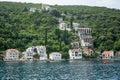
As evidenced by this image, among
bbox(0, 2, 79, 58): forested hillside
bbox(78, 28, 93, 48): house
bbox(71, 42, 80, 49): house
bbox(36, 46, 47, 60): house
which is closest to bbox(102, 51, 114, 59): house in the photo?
bbox(78, 28, 93, 48): house

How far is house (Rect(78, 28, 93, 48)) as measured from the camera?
13762cm

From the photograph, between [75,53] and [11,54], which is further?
[75,53]

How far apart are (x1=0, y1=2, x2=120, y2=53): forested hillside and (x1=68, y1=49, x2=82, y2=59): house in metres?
2.84

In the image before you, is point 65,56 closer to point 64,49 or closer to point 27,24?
point 64,49

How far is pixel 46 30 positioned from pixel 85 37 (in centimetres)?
1866

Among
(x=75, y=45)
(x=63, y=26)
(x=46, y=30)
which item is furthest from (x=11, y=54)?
(x=63, y=26)

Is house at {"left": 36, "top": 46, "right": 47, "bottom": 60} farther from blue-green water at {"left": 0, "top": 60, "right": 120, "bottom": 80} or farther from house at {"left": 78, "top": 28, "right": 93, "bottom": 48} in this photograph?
blue-green water at {"left": 0, "top": 60, "right": 120, "bottom": 80}

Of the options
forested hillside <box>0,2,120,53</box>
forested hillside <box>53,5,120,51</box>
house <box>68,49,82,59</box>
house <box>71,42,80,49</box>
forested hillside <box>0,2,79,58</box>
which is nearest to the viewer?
forested hillside <box>0,2,79,58</box>

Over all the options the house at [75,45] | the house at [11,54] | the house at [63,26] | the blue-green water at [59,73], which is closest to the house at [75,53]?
the house at [75,45]

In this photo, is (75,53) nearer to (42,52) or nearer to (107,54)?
(42,52)

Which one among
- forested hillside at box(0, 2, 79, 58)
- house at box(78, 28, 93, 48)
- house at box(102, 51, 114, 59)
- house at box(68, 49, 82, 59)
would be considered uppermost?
forested hillside at box(0, 2, 79, 58)

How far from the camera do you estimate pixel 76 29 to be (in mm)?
147250

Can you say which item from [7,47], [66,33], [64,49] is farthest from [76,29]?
[7,47]

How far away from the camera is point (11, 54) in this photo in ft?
368
